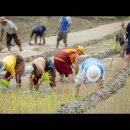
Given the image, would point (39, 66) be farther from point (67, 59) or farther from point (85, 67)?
point (67, 59)

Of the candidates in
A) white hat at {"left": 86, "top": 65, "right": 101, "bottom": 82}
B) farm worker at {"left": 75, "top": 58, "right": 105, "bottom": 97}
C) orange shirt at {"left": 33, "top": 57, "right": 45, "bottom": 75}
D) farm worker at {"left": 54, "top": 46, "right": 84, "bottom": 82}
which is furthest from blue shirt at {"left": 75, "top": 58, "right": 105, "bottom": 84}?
farm worker at {"left": 54, "top": 46, "right": 84, "bottom": 82}

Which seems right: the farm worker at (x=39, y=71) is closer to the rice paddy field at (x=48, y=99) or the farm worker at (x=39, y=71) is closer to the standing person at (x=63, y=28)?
the rice paddy field at (x=48, y=99)

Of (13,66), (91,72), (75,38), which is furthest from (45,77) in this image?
(75,38)

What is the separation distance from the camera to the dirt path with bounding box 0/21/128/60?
15.1 m

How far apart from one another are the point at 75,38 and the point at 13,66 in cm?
633

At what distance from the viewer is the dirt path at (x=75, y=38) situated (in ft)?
49.5

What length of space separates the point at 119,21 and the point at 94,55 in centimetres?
621

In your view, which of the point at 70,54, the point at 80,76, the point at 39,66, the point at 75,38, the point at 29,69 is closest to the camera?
the point at 80,76

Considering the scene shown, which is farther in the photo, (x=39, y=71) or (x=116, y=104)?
(x=39, y=71)

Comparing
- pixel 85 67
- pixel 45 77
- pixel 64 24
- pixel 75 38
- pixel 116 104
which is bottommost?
pixel 116 104

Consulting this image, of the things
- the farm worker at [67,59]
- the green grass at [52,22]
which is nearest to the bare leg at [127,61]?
the farm worker at [67,59]

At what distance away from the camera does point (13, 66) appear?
1112 cm

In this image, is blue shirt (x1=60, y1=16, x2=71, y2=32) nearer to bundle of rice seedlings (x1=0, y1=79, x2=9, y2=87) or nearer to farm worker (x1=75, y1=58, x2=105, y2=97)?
bundle of rice seedlings (x1=0, y1=79, x2=9, y2=87)
